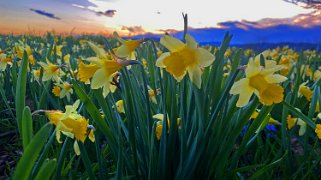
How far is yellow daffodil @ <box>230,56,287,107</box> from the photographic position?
114 centimetres

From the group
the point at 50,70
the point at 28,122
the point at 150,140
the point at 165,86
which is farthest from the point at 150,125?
the point at 50,70

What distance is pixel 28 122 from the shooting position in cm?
96

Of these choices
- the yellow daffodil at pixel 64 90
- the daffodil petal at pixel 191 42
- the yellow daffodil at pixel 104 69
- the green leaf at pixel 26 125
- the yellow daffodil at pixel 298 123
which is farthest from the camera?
the yellow daffodil at pixel 64 90

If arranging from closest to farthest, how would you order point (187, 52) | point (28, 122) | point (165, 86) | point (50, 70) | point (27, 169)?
1. point (27, 169)
2. point (28, 122)
3. point (187, 52)
4. point (165, 86)
5. point (50, 70)

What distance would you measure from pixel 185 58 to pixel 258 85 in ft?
0.82

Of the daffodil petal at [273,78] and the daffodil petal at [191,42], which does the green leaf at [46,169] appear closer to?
the daffodil petal at [191,42]

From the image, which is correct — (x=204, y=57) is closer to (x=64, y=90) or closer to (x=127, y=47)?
(x=127, y=47)

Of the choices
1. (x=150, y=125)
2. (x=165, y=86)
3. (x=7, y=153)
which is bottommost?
(x=7, y=153)

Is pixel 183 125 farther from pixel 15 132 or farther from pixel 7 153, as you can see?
pixel 15 132

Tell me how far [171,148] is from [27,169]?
63 cm

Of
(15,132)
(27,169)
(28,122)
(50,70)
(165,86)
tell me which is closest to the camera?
(27,169)

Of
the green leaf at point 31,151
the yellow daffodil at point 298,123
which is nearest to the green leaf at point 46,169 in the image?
the green leaf at point 31,151

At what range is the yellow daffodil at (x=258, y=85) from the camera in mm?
1137

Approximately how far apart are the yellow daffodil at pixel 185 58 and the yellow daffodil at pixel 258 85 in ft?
0.48
